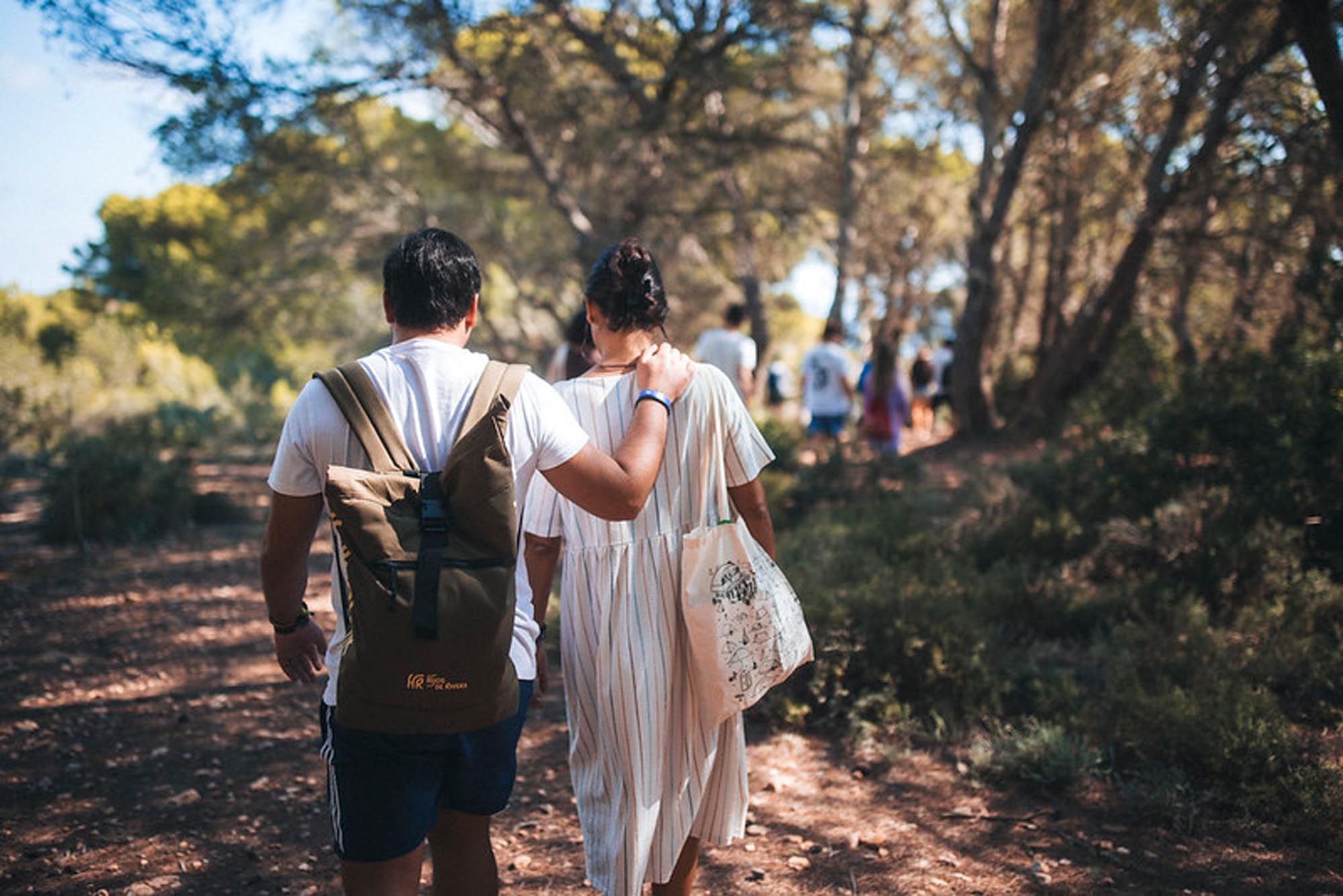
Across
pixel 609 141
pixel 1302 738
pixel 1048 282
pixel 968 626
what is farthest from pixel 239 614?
pixel 1048 282

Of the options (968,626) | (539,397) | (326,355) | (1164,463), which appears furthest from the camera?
(326,355)

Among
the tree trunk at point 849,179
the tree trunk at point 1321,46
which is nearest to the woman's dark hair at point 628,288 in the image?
the tree trunk at point 1321,46

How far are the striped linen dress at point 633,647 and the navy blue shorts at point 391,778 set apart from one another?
487 millimetres

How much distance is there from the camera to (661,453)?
2240 mm

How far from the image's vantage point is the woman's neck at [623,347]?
2.49 metres

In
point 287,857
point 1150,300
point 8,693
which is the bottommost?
point 287,857

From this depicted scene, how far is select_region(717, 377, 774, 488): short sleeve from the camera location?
254cm

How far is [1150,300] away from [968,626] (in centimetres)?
936

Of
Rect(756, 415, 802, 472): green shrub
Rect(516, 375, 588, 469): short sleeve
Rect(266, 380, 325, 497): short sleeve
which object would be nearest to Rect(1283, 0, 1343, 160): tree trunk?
Rect(756, 415, 802, 472): green shrub

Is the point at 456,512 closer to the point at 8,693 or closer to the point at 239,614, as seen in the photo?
Result: the point at 8,693

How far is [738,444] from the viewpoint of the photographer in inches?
101

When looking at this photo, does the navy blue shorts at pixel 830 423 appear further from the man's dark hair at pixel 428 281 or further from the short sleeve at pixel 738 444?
the man's dark hair at pixel 428 281

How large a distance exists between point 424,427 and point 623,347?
68 cm

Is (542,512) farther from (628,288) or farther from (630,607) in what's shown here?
(628,288)
